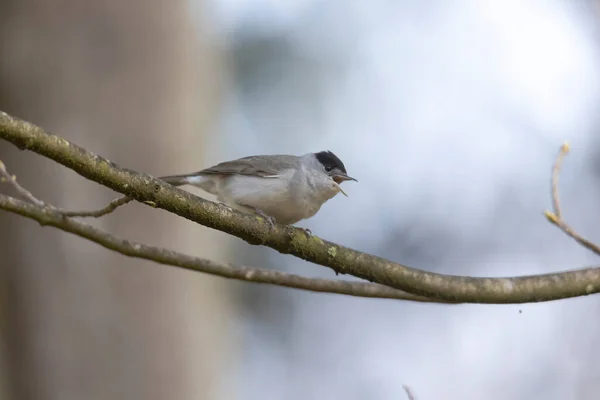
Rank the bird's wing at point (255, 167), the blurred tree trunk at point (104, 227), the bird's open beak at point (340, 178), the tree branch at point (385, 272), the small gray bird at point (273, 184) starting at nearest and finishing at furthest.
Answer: the tree branch at point (385, 272) < the small gray bird at point (273, 184) < the bird's wing at point (255, 167) < the bird's open beak at point (340, 178) < the blurred tree trunk at point (104, 227)

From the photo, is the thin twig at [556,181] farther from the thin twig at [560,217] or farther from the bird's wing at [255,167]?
the bird's wing at [255,167]

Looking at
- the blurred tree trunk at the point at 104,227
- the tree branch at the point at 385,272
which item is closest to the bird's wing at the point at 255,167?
the blurred tree trunk at the point at 104,227

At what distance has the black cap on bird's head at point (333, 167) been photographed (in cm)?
398

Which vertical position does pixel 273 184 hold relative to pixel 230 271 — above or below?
above

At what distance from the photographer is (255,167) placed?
3.79 meters

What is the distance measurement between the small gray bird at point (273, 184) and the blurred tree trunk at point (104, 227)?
2.78 ft

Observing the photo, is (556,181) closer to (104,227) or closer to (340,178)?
(340,178)

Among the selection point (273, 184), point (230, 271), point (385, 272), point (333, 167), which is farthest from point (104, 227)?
point (385, 272)

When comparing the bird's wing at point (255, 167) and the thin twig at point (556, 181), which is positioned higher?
the bird's wing at point (255, 167)

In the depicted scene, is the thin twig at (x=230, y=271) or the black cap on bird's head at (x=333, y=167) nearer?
the thin twig at (x=230, y=271)

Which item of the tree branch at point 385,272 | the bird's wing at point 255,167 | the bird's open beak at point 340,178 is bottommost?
the tree branch at point 385,272

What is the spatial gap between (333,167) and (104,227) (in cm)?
148

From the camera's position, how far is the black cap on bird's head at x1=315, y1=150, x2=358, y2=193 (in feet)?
13.1

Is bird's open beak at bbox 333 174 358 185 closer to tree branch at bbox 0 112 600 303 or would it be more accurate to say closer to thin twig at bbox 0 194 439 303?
thin twig at bbox 0 194 439 303
